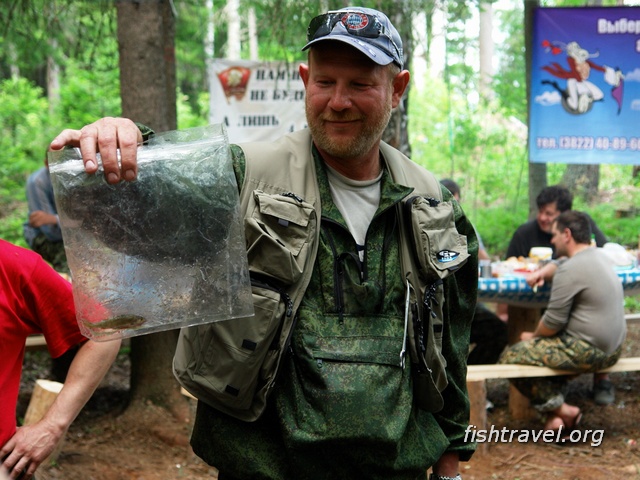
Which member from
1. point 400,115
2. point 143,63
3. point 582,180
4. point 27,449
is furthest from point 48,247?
point 582,180

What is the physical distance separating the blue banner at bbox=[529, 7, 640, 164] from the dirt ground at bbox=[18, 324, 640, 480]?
268 centimetres

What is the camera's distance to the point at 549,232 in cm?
776

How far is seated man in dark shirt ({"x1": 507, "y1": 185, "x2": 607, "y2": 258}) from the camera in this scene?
7.40m

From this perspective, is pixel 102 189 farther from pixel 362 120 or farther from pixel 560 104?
pixel 560 104

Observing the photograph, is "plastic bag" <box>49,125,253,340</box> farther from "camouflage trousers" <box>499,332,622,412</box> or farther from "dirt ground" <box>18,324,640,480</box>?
"camouflage trousers" <box>499,332,622,412</box>

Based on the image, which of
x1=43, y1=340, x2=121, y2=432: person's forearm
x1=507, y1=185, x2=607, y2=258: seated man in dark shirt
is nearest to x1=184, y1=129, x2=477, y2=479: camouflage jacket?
x1=43, y1=340, x2=121, y2=432: person's forearm

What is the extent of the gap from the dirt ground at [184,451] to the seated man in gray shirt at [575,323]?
0.39 metres

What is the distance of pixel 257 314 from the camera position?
1993 millimetres

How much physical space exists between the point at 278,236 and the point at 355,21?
66 centimetres

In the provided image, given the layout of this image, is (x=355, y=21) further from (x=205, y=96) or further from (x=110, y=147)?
(x=205, y=96)

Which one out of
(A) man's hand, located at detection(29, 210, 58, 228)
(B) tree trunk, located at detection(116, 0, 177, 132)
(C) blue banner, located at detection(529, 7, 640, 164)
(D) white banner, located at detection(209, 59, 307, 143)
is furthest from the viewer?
(D) white banner, located at detection(209, 59, 307, 143)

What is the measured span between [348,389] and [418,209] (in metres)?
0.56

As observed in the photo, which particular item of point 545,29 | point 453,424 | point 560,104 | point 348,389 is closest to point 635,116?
point 560,104

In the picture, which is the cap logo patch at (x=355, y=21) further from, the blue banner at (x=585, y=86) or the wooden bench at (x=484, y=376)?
the blue banner at (x=585, y=86)
